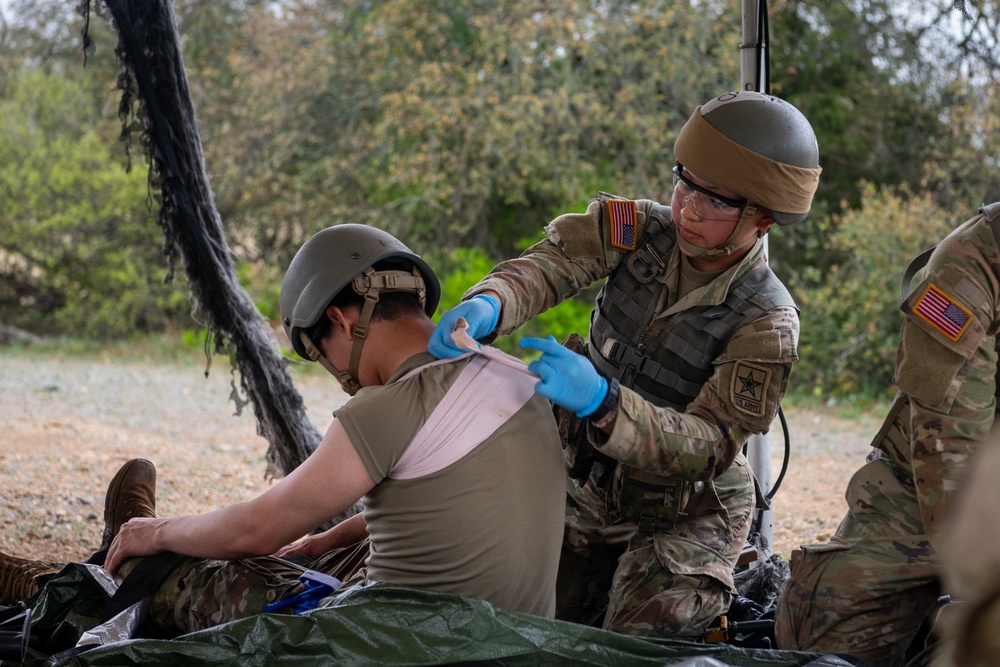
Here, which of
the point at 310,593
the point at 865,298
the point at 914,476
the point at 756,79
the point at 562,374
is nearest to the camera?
the point at 562,374

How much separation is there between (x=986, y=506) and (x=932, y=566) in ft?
6.14

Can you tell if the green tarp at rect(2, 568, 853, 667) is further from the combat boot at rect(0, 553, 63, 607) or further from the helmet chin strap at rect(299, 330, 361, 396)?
the combat boot at rect(0, 553, 63, 607)

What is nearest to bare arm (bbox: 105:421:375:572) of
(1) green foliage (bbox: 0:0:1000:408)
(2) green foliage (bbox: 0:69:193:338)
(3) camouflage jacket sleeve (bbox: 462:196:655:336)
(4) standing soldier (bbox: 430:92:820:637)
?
(4) standing soldier (bbox: 430:92:820:637)

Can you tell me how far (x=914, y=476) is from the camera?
8.31 feet

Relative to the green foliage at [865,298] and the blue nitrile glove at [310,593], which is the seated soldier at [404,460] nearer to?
the blue nitrile glove at [310,593]

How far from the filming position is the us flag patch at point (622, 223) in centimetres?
318

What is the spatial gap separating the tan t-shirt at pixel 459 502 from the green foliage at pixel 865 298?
6.79 m

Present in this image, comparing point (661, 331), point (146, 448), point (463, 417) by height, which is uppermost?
point (661, 331)

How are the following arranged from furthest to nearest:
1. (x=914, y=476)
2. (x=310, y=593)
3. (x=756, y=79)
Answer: (x=756, y=79), (x=310, y=593), (x=914, y=476)

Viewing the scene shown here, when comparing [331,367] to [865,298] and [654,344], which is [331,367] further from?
[865,298]

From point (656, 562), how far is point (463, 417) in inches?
39.6

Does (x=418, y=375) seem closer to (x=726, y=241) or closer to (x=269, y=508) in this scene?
(x=269, y=508)

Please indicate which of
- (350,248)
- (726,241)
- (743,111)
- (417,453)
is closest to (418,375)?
(417,453)

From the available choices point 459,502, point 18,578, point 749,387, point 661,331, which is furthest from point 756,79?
point 18,578
